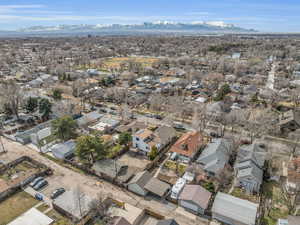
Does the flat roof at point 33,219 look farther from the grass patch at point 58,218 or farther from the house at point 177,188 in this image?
the house at point 177,188

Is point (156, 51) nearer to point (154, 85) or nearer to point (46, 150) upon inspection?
point (154, 85)

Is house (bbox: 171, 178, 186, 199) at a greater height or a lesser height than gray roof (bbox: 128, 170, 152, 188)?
lesser

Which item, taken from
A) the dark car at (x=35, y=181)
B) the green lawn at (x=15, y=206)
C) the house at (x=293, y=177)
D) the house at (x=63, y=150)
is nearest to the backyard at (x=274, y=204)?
the house at (x=293, y=177)

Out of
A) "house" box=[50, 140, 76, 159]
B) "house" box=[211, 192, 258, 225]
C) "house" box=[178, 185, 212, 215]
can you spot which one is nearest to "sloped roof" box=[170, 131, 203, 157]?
"house" box=[178, 185, 212, 215]

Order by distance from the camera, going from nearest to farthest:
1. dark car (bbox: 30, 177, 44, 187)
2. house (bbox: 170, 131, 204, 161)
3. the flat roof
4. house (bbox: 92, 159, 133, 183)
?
the flat roof
dark car (bbox: 30, 177, 44, 187)
house (bbox: 92, 159, 133, 183)
house (bbox: 170, 131, 204, 161)

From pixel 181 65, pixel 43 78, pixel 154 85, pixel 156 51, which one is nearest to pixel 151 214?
pixel 154 85

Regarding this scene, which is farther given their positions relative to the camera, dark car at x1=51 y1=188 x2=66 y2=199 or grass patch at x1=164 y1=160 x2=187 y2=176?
grass patch at x1=164 y1=160 x2=187 y2=176

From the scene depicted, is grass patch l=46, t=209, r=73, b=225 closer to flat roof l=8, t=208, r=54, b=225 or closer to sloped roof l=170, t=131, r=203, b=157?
flat roof l=8, t=208, r=54, b=225
